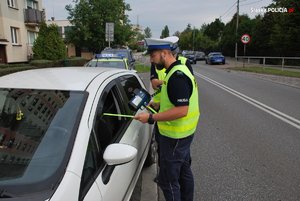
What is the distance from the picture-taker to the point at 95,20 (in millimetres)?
36219

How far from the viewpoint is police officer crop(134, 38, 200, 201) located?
2783 millimetres

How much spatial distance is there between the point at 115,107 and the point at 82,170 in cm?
119

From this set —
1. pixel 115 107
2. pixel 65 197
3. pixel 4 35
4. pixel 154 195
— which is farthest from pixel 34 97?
pixel 4 35

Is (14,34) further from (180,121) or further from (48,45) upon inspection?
(180,121)

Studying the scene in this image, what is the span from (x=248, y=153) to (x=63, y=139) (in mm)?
4082

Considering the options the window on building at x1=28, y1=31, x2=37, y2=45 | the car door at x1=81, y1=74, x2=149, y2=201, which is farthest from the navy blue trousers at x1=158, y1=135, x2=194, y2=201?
the window on building at x1=28, y1=31, x2=37, y2=45

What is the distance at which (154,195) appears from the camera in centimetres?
395

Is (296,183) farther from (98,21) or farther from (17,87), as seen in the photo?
(98,21)

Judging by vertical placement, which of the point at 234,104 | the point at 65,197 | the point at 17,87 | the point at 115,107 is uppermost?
the point at 17,87

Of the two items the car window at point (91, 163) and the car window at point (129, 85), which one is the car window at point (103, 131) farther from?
the car window at point (129, 85)

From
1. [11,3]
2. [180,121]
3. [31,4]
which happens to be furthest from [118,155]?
[31,4]

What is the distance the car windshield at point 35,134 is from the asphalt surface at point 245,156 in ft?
6.23

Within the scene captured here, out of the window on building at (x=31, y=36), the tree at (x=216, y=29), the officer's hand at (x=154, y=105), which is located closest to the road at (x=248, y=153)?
the officer's hand at (x=154, y=105)

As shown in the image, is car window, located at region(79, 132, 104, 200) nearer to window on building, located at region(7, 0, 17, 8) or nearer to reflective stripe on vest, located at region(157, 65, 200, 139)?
reflective stripe on vest, located at region(157, 65, 200, 139)
